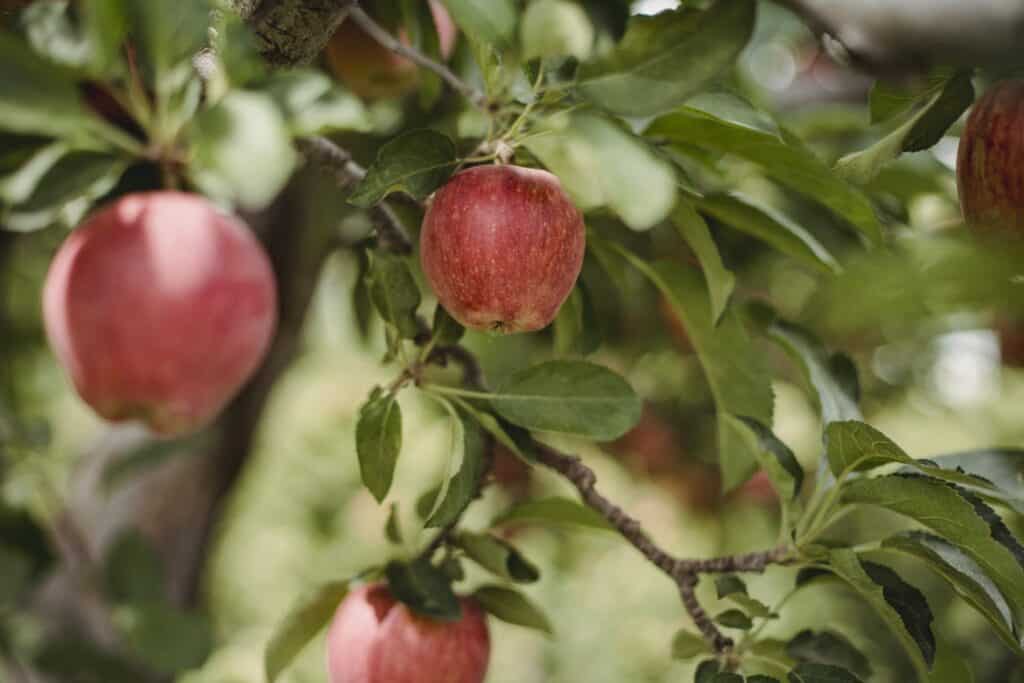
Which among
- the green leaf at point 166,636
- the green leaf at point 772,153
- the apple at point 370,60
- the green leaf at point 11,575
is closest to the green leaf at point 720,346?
the green leaf at point 772,153

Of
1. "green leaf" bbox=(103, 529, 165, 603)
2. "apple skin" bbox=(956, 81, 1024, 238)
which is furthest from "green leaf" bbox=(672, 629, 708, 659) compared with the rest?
"green leaf" bbox=(103, 529, 165, 603)

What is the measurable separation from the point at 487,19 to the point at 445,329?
25 cm

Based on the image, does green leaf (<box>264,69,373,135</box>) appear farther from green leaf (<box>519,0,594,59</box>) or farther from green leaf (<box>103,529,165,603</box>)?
green leaf (<box>103,529,165,603</box>)

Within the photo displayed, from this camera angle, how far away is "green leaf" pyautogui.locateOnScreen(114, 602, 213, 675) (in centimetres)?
112

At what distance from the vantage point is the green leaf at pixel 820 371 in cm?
74

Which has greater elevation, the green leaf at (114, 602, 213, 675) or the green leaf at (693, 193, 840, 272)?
the green leaf at (693, 193, 840, 272)

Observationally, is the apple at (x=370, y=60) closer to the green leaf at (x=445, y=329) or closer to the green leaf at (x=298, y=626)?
the green leaf at (x=445, y=329)

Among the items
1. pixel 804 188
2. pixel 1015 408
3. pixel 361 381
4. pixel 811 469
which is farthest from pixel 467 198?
pixel 1015 408

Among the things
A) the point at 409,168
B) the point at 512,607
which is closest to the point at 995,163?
the point at 409,168

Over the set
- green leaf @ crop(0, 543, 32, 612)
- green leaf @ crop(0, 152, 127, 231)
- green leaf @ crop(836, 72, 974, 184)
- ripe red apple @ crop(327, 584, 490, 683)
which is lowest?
green leaf @ crop(0, 543, 32, 612)

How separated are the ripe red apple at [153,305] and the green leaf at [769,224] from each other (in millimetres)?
369

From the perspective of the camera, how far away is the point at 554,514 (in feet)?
2.60

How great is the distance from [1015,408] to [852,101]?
153cm

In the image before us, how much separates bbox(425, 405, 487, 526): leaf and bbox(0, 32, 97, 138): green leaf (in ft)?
0.94
